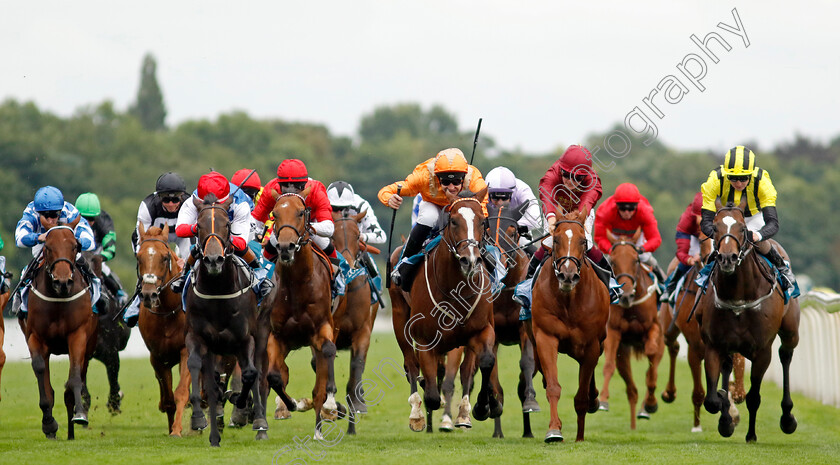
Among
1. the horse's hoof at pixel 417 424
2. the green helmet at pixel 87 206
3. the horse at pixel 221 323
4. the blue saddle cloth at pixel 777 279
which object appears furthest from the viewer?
the green helmet at pixel 87 206

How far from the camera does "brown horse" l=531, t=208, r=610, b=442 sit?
11.1 m

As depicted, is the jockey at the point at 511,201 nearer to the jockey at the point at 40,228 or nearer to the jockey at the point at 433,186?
the jockey at the point at 433,186

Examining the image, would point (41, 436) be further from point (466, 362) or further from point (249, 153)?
point (249, 153)

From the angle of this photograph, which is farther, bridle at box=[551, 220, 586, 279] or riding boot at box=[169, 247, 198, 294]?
riding boot at box=[169, 247, 198, 294]

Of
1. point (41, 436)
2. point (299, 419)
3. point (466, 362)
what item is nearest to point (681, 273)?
point (466, 362)

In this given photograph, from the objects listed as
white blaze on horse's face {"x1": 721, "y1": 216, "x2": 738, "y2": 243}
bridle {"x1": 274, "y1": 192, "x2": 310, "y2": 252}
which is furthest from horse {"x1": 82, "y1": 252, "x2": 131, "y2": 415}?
white blaze on horse's face {"x1": 721, "y1": 216, "x2": 738, "y2": 243}

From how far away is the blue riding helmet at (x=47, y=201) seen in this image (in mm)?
12883

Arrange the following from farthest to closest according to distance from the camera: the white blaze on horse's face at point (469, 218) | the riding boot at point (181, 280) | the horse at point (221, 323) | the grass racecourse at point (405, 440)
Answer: the riding boot at point (181, 280)
the horse at point (221, 323)
the white blaze on horse's face at point (469, 218)
the grass racecourse at point (405, 440)

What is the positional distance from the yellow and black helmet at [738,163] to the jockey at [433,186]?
8.28 ft

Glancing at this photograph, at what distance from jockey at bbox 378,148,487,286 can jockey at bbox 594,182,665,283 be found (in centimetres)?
443

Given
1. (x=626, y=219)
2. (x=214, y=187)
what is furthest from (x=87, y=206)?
(x=626, y=219)

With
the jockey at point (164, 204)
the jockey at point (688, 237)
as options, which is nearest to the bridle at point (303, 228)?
the jockey at point (164, 204)

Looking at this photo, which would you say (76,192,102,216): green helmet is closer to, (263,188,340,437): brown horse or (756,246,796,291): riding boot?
(263,188,340,437): brown horse

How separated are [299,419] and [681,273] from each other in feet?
17.5
